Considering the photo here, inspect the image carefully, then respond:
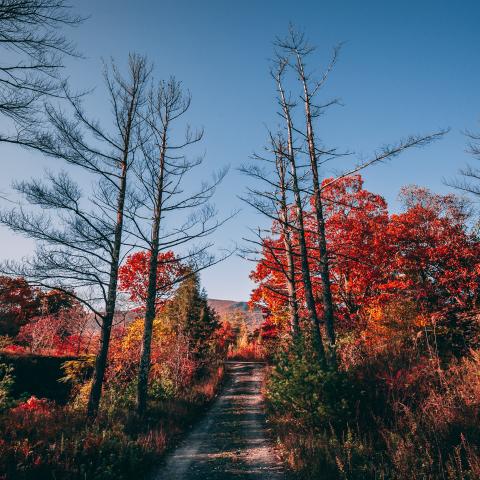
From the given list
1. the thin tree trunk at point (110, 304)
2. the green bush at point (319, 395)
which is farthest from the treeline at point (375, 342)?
the thin tree trunk at point (110, 304)

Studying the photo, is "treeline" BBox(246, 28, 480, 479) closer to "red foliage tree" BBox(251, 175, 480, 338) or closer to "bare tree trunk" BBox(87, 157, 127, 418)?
"red foliage tree" BBox(251, 175, 480, 338)

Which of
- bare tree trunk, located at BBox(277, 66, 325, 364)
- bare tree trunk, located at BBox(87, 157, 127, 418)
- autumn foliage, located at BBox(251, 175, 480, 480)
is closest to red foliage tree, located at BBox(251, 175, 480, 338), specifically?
autumn foliage, located at BBox(251, 175, 480, 480)

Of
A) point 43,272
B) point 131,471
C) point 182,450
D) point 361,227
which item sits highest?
point 361,227

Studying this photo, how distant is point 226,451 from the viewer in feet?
22.5

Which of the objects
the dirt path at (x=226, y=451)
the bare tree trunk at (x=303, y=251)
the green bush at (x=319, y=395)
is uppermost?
the bare tree trunk at (x=303, y=251)

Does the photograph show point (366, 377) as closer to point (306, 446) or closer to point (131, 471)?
point (306, 446)

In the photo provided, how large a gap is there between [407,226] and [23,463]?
17.8 meters

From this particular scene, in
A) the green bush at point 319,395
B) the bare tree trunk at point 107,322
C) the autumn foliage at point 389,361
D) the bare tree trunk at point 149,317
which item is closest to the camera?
the autumn foliage at point 389,361

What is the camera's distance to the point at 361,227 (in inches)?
608

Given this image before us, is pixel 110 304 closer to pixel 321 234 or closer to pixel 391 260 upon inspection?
pixel 321 234

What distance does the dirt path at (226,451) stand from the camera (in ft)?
18.0

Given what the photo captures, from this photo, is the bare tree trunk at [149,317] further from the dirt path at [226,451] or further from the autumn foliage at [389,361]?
the autumn foliage at [389,361]

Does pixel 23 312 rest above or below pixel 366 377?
above

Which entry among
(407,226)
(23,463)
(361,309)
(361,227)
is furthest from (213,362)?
(23,463)
